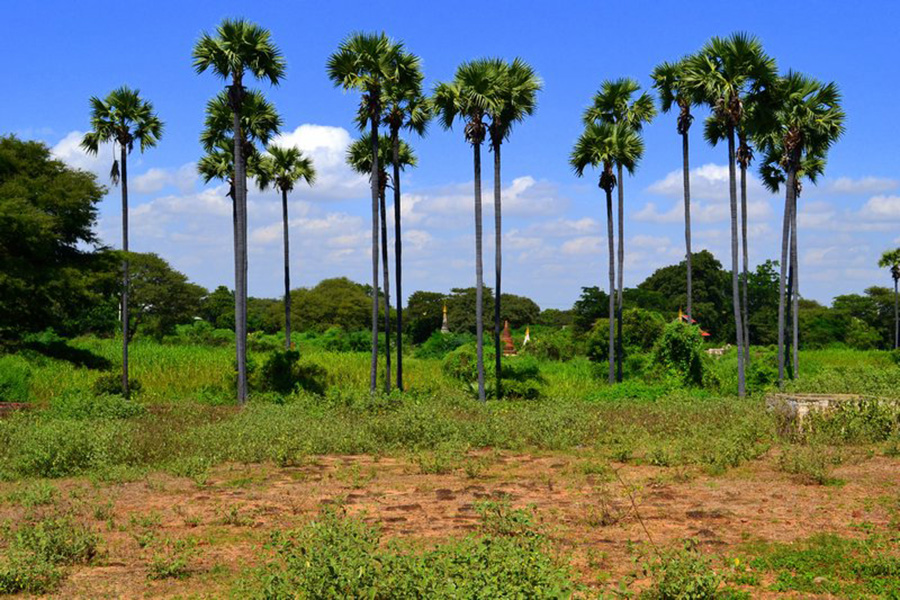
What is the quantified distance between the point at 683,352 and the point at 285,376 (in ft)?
51.6

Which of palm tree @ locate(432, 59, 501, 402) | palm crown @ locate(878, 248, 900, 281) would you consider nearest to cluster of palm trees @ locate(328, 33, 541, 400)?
palm tree @ locate(432, 59, 501, 402)

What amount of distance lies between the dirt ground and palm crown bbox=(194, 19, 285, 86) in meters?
18.2

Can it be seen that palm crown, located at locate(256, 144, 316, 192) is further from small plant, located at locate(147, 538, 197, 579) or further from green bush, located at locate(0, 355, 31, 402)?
small plant, located at locate(147, 538, 197, 579)

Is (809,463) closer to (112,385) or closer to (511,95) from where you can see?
(511,95)

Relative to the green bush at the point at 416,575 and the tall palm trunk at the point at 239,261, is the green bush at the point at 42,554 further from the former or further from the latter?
the tall palm trunk at the point at 239,261


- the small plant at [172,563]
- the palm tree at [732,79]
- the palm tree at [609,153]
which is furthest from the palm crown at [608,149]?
the small plant at [172,563]

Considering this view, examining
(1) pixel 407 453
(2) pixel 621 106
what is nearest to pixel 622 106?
(2) pixel 621 106

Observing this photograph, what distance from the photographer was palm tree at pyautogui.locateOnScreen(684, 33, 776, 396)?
29.9m

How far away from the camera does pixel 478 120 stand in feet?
96.9

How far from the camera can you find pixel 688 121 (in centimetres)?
3778

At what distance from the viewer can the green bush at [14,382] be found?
31.3 m

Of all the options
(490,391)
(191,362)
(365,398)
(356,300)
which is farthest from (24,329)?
(356,300)

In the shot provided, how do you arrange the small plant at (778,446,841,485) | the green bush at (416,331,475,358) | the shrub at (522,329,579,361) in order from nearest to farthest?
the small plant at (778,446,841,485) < the green bush at (416,331,475,358) < the shrub at (522,329,579,361)

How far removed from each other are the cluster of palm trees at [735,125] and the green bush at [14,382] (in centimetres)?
2223
